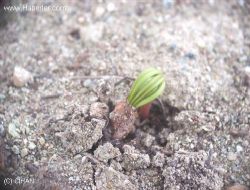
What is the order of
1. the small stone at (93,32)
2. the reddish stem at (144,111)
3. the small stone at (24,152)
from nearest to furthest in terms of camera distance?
the small stone at (24,152)
the reddish stem at (144,111)
the small stone at (93,32)

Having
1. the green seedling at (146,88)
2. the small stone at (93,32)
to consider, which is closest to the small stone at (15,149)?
the green seedling at (146,88)

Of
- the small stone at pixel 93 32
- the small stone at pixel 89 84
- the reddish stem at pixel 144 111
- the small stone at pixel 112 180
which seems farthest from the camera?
the small stone at pixel 93 32

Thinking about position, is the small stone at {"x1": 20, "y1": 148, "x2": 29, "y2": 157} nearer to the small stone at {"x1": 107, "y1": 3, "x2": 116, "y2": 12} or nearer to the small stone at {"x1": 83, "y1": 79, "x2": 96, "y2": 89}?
the small stone at {"x1": 83, "y1": 79, "x2": 96, "y2": 89}

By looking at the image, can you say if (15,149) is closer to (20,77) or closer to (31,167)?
(31,167)

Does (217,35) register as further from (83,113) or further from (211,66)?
(83,113)

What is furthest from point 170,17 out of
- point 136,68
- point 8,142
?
point 8,142

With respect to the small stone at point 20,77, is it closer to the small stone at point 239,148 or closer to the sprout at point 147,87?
the sprout at point 147,87

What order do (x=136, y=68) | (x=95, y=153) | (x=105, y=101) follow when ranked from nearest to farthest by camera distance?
(x=95, y=153) → (x=105, y=101) → (x=136, y=68)
